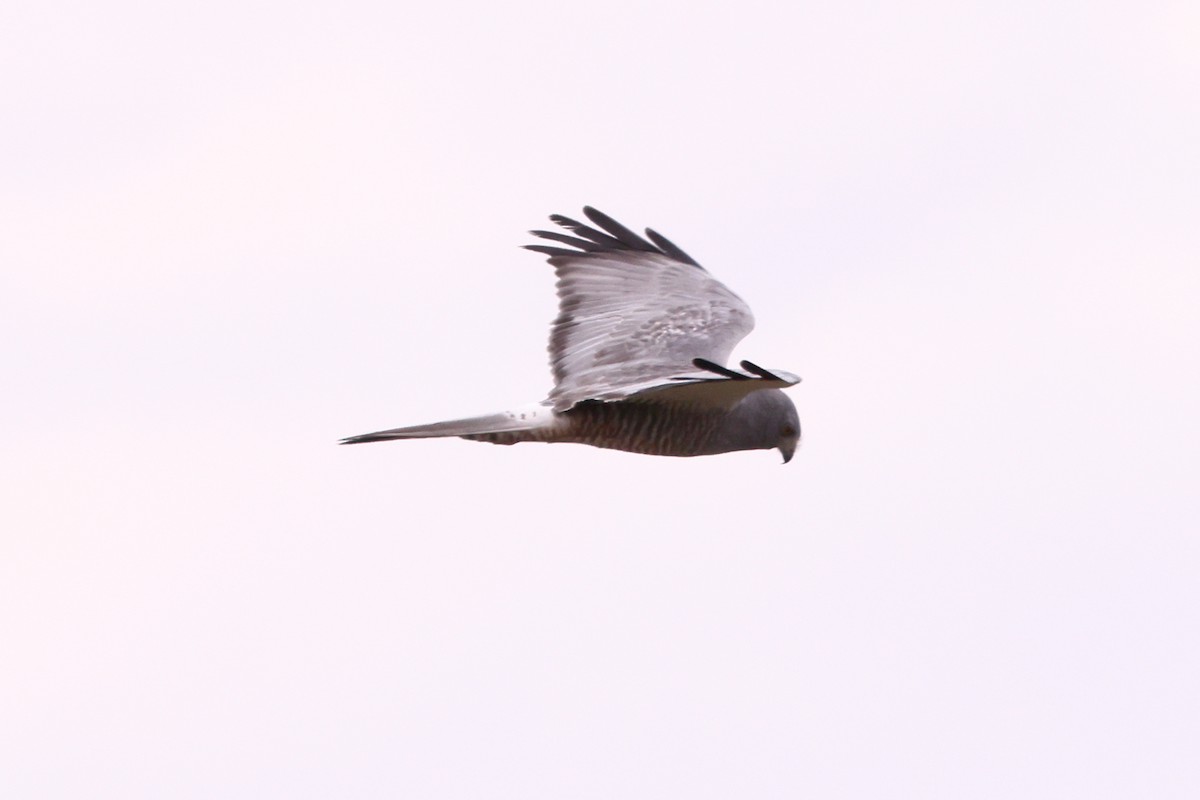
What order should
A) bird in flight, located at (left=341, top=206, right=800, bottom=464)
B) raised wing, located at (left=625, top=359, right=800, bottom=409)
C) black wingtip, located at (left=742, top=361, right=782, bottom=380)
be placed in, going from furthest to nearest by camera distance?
bird in flight, located at (left=341, top=206, right=800, bottom=464) < raised wing, located at (left=625, top=359, right=800, bottom=409) < black wingtip, located at (left=742, top=361, right=782, bottom=380)

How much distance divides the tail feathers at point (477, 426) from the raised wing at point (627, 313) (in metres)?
0.17

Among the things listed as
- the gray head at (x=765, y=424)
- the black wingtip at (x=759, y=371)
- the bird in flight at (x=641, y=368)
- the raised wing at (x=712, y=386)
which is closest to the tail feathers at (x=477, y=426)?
the bird in flight at (x=641, y=368)

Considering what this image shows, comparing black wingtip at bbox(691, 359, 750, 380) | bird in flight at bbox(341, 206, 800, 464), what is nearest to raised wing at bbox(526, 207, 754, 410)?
bird in flight at bbox(341, 206, 800, 464)

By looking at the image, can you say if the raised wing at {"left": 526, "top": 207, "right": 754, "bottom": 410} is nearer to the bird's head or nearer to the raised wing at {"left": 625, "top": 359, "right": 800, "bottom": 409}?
the raised wing at {"left": 625, "top": 359, "right": 800, "bottom": 409}

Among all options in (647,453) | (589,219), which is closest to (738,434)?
(647,453)

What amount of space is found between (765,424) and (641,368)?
97 cm

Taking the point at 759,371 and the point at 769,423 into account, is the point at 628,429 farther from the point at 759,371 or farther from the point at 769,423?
the point at 759,371

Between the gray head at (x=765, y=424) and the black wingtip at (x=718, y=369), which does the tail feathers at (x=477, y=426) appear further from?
the black wingtip at (x=718, y=369)

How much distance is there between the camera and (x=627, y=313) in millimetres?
15359

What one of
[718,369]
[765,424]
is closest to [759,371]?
[718,369]

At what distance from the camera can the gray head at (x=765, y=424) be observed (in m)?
13.9

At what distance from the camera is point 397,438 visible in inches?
494

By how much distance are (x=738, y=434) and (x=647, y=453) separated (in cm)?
76

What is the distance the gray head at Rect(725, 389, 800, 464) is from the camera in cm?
1393
